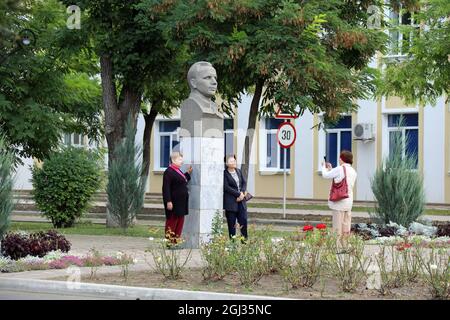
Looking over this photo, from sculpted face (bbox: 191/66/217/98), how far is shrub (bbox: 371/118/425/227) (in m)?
5.90

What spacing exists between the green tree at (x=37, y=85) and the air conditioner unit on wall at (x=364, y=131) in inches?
628

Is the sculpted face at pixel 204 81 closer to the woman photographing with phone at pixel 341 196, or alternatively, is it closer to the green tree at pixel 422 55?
the woman photographing with phone at pixel 341 196

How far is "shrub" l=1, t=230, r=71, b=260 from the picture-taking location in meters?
18.6

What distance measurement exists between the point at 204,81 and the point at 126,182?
236 inches

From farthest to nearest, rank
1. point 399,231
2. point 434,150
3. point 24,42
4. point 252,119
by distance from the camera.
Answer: point 434,150, point 24,42, point 252,119, point 399,231

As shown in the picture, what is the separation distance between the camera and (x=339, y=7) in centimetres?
2658

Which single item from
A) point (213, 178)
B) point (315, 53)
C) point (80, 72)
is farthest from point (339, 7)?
point (80, 72)

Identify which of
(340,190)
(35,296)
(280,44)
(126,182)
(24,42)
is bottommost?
(35,296)

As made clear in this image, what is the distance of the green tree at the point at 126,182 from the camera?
2670cm

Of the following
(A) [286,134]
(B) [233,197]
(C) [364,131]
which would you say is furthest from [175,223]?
(C) [364,131]

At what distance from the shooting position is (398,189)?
83.5ft

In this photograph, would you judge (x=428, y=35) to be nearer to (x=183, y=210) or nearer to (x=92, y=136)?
(x=183, y=210)

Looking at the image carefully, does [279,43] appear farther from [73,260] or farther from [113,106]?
[73,260]

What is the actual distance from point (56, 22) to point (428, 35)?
986cm
